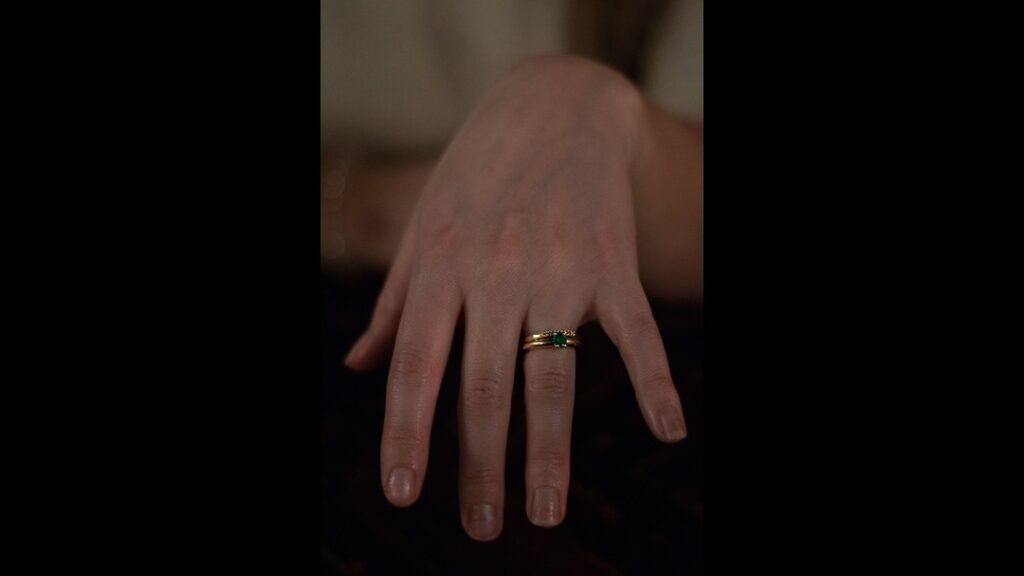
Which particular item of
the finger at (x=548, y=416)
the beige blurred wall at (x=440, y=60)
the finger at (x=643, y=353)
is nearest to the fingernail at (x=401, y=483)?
the finger at (x=548, y=416)

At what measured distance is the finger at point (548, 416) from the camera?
607mm

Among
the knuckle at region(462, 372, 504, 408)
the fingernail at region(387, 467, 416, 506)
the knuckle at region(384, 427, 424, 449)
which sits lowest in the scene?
the fingernail at region(387, 467, 416, 506)

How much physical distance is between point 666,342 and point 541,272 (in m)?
0.17

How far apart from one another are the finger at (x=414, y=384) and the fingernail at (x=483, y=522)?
0.06 m

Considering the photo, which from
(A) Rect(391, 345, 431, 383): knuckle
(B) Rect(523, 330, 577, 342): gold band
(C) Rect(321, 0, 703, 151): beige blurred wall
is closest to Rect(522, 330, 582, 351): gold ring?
(B) Rect(523, 330, 577, 342): gold band

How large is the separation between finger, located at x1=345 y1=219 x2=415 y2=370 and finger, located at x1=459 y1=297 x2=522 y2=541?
4.8 inches

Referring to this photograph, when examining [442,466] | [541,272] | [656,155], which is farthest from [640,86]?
[442,466]

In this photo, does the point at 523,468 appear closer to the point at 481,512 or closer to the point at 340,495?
the point at 481,512

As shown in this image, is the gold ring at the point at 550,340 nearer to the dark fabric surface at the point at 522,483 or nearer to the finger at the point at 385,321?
the dark fabric surface at the point at 522,483

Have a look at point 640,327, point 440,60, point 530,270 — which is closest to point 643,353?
point 640,327

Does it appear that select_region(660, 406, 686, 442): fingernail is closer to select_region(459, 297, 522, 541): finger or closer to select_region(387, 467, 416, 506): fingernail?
select_region(459, 297, 522, 541): finger

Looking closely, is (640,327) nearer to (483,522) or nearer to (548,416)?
→ (548,416)

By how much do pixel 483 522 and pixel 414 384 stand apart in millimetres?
159

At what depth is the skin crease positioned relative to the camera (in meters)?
0.62
